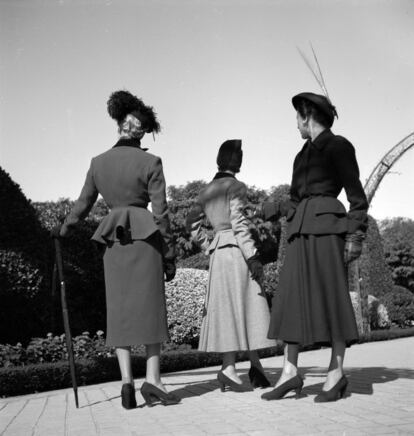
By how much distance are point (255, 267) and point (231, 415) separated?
156 centimetres

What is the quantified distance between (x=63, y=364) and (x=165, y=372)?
223 centimetres

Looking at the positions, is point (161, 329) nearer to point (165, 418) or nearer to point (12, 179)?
point (165, 418)

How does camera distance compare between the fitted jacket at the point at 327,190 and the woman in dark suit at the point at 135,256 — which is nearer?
the fitted jacket at the point at 327,190

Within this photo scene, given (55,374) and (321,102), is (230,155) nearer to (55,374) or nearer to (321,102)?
(321,102)

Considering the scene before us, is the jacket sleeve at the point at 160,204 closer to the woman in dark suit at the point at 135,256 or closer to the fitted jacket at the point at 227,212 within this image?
the woman in dark suit at the point at 135,256

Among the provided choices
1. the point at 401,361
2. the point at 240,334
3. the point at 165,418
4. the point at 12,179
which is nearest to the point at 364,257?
the point at 401,361

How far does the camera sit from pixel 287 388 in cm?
451

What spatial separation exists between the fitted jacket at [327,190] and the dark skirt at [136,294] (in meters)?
1.08

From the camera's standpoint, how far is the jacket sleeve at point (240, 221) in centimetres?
543

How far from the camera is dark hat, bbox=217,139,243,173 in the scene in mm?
5746

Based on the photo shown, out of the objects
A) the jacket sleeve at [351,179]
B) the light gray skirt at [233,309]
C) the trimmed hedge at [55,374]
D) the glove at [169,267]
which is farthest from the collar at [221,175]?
the trimmed hedge at [55,374]

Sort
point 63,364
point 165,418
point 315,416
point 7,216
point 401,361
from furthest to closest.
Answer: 1. point 7,216
2. point 401,361
3. point 63,364
4. point 165,418
5. point 315,416

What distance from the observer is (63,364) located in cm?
782

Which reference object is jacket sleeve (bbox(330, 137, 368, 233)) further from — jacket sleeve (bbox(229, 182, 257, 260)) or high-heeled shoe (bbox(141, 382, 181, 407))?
high-heeled shoe (bbox(141, 382, 181, 407))
